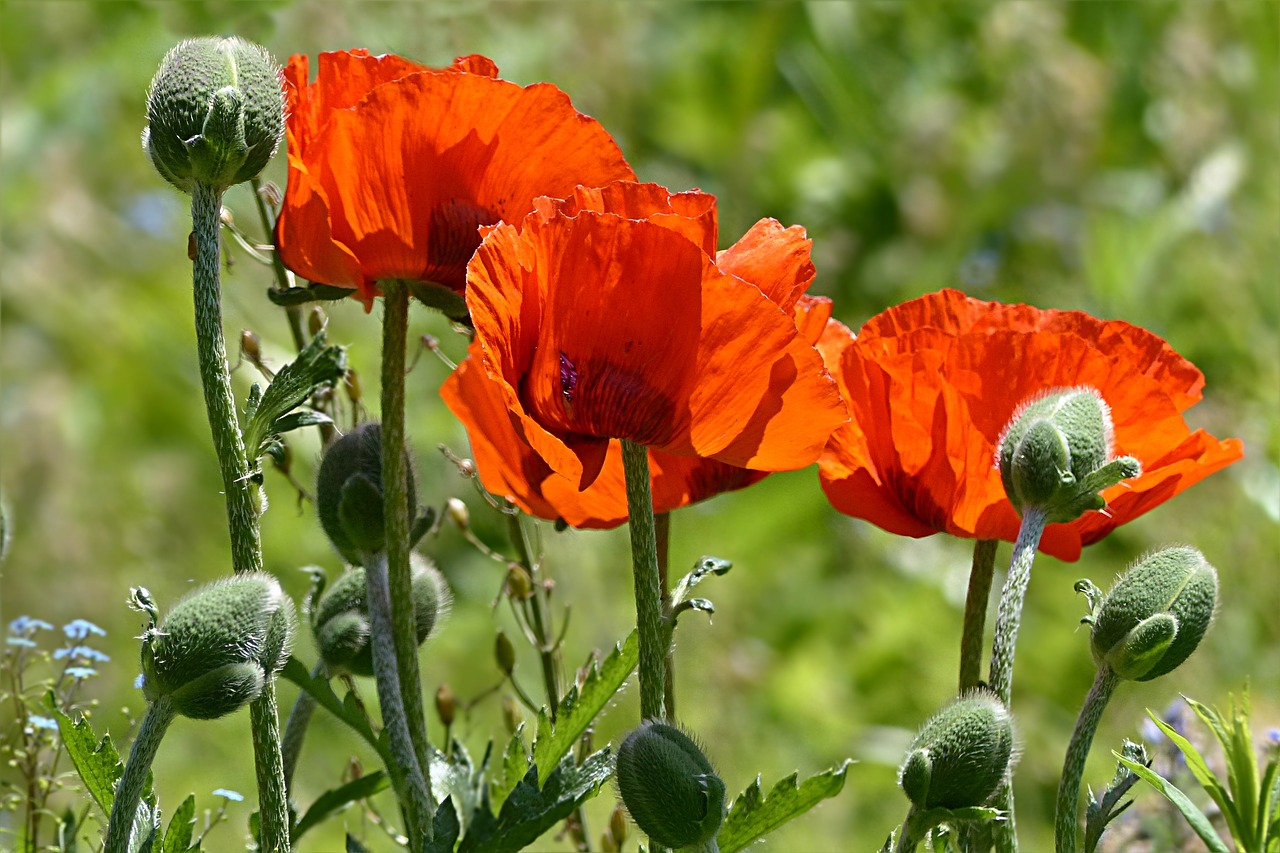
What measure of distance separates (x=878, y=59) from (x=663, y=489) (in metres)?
2.93

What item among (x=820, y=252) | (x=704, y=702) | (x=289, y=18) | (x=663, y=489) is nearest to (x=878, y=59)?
(x=820, y=252)

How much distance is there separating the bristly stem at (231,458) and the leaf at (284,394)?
0.08 feet

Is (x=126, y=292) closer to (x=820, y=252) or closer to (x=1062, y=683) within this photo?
(x=820, y=252)

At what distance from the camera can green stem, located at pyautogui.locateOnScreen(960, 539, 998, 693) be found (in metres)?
0.83

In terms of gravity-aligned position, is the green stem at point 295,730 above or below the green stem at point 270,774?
above

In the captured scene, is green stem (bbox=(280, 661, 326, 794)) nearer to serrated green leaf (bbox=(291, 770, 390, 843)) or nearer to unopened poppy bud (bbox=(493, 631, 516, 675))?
serrated green leaf (bbox=(291, 770, 390, 843))

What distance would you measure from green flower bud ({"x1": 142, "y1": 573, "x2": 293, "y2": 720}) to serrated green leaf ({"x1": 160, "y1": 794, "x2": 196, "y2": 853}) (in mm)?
104

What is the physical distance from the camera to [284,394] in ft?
2.57

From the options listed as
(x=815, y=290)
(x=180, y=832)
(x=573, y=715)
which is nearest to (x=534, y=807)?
(x=573, y=715)

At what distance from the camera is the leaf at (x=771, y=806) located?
2.47 ft

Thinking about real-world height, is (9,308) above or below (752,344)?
above

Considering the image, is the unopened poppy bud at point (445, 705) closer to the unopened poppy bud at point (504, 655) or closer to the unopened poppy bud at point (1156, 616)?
the unopened poppy bud at point (504, 655)

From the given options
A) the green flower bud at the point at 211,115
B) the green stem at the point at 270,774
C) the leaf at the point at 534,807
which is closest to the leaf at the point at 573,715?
the leaf at the point at 534,807

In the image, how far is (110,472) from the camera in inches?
125
